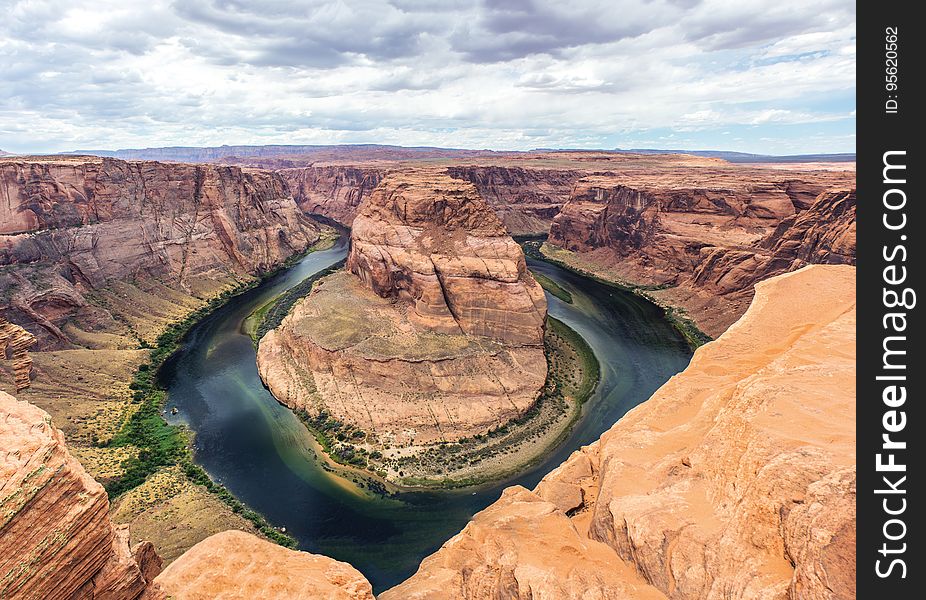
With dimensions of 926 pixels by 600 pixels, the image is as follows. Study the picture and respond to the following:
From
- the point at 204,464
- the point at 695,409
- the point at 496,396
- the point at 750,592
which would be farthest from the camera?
the point at 496,396

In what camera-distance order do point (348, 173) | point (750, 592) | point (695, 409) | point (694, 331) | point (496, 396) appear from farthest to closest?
point (348, 173) < point (694, 331) < point (496, 396) < point (695, 409) < point (750, 592)

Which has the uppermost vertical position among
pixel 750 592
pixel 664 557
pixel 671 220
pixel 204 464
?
pixel 671 220

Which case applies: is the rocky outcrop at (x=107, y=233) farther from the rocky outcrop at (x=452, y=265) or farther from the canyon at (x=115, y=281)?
the rocky outcrop at (x=452, y=265)

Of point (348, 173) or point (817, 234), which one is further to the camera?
point (348, 173)

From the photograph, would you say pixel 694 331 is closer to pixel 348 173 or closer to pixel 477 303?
pixel 477 303

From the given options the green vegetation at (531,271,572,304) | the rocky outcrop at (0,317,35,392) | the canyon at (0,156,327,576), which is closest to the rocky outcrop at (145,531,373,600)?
the canyon at (0,156,327,576)

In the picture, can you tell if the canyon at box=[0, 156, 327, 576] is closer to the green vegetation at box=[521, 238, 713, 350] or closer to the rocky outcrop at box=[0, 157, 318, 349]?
the rocky outcrop at box=[0, 157, 318, 349]

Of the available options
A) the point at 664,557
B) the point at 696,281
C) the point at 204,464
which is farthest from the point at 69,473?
the point at 696,281
